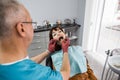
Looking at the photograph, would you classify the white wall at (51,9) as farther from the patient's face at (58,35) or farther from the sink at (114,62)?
the patient's face at (58,35)

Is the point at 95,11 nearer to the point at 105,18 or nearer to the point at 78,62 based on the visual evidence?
the point at 105,18

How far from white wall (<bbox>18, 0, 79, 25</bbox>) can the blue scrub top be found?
7.52ft

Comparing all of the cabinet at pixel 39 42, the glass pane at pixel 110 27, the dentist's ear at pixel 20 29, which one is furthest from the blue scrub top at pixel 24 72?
the glass pane at pixel 110 27

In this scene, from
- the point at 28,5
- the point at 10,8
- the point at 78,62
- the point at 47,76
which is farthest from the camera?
the point at 28,5

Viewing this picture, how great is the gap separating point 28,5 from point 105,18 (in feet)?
5.26

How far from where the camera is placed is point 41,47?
2.99 m

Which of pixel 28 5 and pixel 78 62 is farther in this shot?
pixel 28 5

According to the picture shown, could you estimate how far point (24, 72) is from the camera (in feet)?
2.49

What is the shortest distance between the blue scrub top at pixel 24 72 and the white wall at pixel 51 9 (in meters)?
2.29

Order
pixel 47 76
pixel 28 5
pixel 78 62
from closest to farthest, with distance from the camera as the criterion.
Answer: pixel 47 76, pixel 78 62, pixel 28 5

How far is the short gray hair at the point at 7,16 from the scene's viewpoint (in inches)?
28.0

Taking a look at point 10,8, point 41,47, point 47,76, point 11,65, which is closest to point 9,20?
point 10,8

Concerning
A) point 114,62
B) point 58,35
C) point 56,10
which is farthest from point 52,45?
point 56,10

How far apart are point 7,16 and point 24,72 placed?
301 mm
